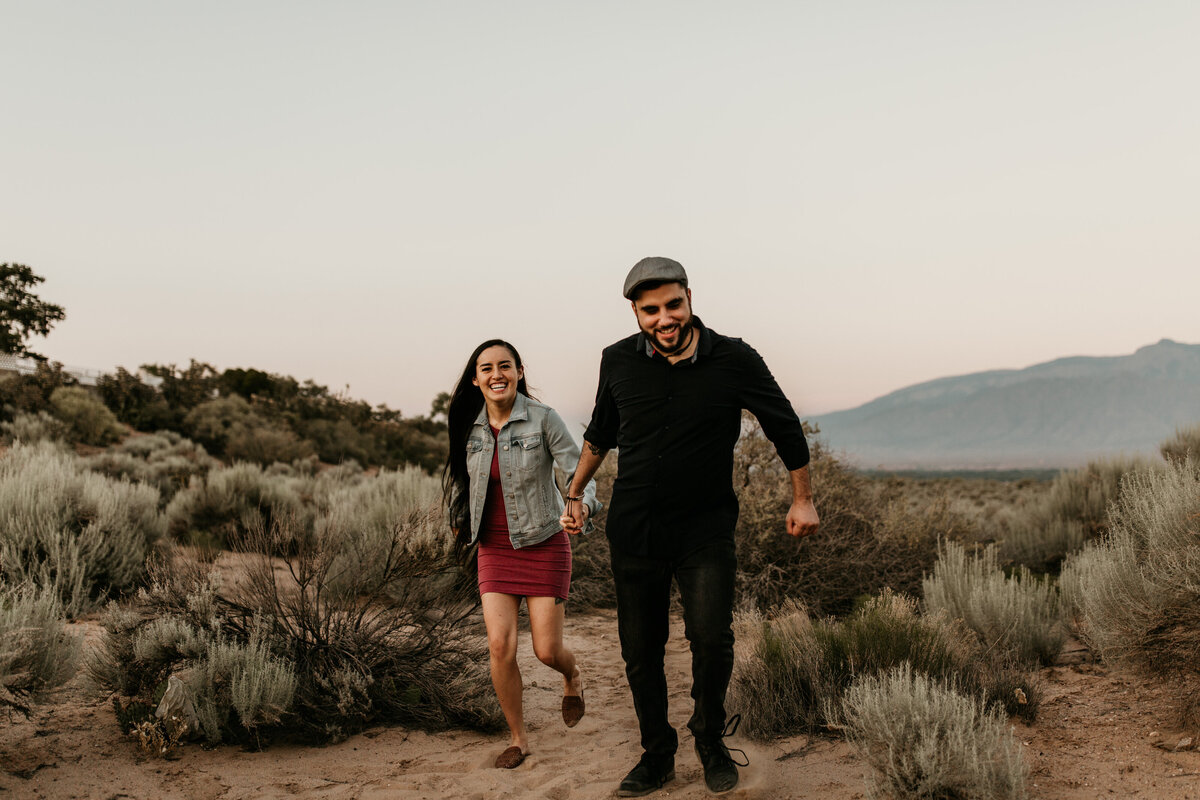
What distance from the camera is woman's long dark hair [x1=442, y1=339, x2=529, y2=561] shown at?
4805 mm

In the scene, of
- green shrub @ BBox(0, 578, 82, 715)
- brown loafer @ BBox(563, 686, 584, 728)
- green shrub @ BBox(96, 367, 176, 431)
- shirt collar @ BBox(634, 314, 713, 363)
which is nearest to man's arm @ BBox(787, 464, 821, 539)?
shirt collar @ BBox(634, 314, 713, 363)

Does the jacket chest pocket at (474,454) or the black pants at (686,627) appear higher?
the jacket chest pocket at (474,454)

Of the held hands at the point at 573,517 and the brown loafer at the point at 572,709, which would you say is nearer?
the held hands at the point at 573,517

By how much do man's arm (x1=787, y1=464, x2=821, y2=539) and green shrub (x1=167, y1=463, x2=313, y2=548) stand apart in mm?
7726

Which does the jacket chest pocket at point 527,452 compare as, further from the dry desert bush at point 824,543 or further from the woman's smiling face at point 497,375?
the dry desert bush at point 824,543

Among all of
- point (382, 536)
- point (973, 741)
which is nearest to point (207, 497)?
point (382, 536)

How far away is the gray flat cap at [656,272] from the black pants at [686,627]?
120cm

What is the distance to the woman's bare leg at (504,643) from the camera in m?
4.43

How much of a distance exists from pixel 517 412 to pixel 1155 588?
358 cm

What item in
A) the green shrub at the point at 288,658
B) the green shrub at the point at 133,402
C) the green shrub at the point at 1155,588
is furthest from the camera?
the green shrub at the point at 133,402

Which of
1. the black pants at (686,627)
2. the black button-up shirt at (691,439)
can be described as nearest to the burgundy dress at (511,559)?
the black pants at (686,627)

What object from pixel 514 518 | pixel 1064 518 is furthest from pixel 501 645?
pixel 1064 518

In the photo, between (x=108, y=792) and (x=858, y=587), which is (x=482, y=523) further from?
(x=858, y=587)

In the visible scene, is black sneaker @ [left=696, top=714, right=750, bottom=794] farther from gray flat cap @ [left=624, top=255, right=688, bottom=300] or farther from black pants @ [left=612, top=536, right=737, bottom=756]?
gray flat cap @ [left=624, top=255, right=688, bottom=300]
